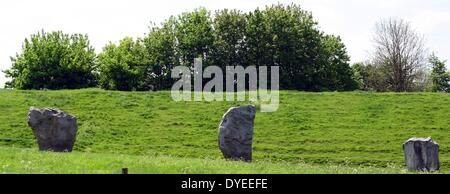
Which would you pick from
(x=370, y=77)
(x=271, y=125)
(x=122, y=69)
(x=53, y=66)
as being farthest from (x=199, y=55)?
(x=271, y=125)

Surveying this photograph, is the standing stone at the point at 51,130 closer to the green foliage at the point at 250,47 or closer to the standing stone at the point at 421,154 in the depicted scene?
the standing stone at the point at 421,154

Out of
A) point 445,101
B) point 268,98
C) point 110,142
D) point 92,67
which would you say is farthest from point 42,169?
point 92,67

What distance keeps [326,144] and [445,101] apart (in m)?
18.9

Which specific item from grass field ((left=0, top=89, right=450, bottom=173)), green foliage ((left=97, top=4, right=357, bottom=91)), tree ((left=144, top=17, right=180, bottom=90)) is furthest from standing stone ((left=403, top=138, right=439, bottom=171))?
tree ((left=144, top=17, right=180, bottom=90))

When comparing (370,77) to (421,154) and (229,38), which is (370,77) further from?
(421,154)

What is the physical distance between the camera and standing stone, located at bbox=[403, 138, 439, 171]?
1172 inches

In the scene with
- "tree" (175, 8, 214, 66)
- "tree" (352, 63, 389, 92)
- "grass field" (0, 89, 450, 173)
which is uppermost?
"tree" (175, 8, 214, 66)

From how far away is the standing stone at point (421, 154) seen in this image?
29766 mm

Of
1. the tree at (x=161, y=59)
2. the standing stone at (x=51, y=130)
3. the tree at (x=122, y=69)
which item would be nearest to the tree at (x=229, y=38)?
the tree at (x=161, y=59)

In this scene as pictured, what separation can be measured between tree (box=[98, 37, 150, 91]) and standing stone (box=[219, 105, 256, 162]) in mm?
56216

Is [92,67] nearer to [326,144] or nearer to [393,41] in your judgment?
[393,41]

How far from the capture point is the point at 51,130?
33.2m

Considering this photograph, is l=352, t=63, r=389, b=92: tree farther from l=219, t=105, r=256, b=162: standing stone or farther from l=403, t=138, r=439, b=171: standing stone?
l=403, t=138, r=439, b=171: standing stone

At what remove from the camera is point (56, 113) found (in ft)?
111
